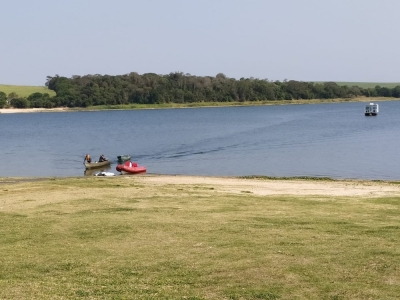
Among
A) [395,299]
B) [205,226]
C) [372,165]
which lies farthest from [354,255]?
[372,165]

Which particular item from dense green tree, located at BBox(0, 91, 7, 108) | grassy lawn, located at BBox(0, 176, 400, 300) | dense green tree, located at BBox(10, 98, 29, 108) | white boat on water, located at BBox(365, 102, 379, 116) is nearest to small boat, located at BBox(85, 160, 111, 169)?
grassy lawn, located at BBox(0, 176, 400, 300)

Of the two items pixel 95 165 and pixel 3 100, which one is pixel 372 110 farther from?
pixel 3 100

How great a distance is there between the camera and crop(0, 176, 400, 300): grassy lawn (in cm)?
1030

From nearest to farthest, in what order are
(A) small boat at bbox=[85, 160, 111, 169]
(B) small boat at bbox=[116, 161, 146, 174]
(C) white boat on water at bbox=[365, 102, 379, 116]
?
(B) small boat at bbox=[116, 161, 146, 174] < (A) small boat at bbox=[85, 160, 111, 169] < (C) white boat on water at bbox=[365, 102, 379, 116]

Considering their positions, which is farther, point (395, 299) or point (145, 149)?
point (145, 149)

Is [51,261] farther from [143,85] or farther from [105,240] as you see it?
[143,85]

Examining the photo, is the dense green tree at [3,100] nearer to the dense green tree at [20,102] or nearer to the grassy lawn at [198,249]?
the dense green tree at [20,102]

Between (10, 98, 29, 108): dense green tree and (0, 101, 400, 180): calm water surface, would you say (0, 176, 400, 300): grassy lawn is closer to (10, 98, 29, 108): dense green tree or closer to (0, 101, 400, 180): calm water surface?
(0, 101, 400, 180): calm water surface

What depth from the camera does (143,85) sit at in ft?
646

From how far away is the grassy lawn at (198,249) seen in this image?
10297mm

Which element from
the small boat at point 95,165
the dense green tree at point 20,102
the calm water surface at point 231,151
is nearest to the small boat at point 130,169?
the calm water surface at point 231,151

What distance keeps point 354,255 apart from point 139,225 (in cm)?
608

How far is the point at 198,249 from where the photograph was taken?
43.6 ft

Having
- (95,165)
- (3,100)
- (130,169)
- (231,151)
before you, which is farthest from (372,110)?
(3,100)
